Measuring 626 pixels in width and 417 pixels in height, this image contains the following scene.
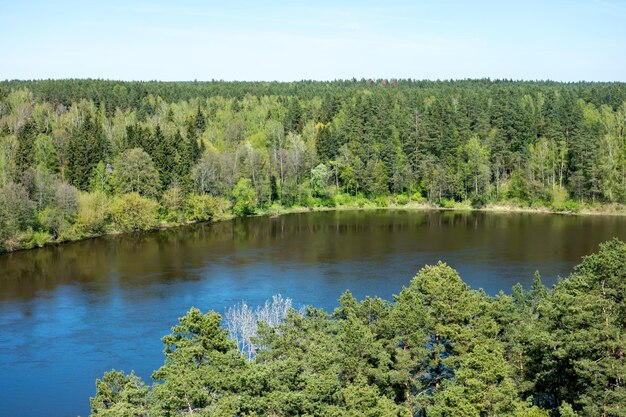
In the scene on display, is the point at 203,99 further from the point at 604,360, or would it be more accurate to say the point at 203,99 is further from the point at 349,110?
the point at 604,360

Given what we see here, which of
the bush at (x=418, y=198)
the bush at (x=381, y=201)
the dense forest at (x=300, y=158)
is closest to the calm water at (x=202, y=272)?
the dense forest at (x=300, y=158)

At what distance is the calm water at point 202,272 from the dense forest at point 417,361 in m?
11.4

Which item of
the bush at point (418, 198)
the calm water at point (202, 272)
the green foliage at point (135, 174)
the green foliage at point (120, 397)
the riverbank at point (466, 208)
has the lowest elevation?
the calm water at point (202, 272)

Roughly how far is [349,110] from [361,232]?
30467mm

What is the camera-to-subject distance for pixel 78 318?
149 ft

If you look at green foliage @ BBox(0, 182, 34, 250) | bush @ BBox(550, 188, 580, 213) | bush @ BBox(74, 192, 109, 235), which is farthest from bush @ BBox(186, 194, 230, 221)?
bush @ BBox(550, 188, 580, 213)

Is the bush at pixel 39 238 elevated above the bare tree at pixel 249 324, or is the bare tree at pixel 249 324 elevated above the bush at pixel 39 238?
the bare tree at pixel 249 324

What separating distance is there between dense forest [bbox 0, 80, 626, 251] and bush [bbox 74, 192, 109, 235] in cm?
15

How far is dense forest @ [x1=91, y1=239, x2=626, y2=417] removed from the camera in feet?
70.3

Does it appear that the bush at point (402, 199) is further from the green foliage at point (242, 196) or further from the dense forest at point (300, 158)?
the green foliage at point (242, 196)

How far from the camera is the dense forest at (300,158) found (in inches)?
2989

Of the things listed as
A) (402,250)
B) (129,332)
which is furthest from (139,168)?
(129,332)

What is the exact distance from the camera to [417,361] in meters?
27.0

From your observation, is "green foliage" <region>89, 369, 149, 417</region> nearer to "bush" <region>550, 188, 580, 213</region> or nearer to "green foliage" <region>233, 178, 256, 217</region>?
"green foliage" <region>233, 178, 256, 217</region>
